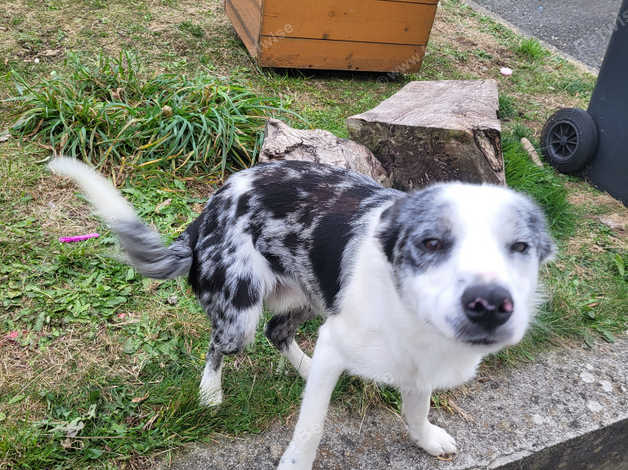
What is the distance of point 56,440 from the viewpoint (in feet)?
7.11

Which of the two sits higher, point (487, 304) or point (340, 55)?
point (487, 304)

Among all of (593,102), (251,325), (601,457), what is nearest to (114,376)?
(251,325)

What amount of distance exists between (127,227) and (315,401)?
41.0 inches

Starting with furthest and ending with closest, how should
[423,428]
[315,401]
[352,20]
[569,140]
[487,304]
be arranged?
[352,20], [569,140], [423,428], [315,401], [487,304]

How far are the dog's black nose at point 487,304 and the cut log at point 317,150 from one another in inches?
79.3

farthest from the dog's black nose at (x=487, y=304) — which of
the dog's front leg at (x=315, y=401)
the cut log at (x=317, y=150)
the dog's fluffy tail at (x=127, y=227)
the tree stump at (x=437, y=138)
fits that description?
the tree stump at (x=437, y=138)

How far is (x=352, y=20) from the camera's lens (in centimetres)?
532

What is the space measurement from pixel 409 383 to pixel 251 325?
2.39 ft

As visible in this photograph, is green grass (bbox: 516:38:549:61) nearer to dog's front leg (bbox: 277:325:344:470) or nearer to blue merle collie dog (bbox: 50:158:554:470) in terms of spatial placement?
blue merle collie dog (bbox: 50:158:554:470)

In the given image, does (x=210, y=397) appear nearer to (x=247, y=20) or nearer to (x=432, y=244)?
(x=432, y=244)

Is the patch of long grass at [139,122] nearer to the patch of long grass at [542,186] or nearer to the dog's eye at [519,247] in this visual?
the patch of long grass at [542,186]

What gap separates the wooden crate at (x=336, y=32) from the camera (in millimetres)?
5121

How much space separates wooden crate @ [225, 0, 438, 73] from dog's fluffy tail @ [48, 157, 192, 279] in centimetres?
345

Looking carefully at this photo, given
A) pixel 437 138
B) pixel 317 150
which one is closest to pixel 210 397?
pixel 317 150
